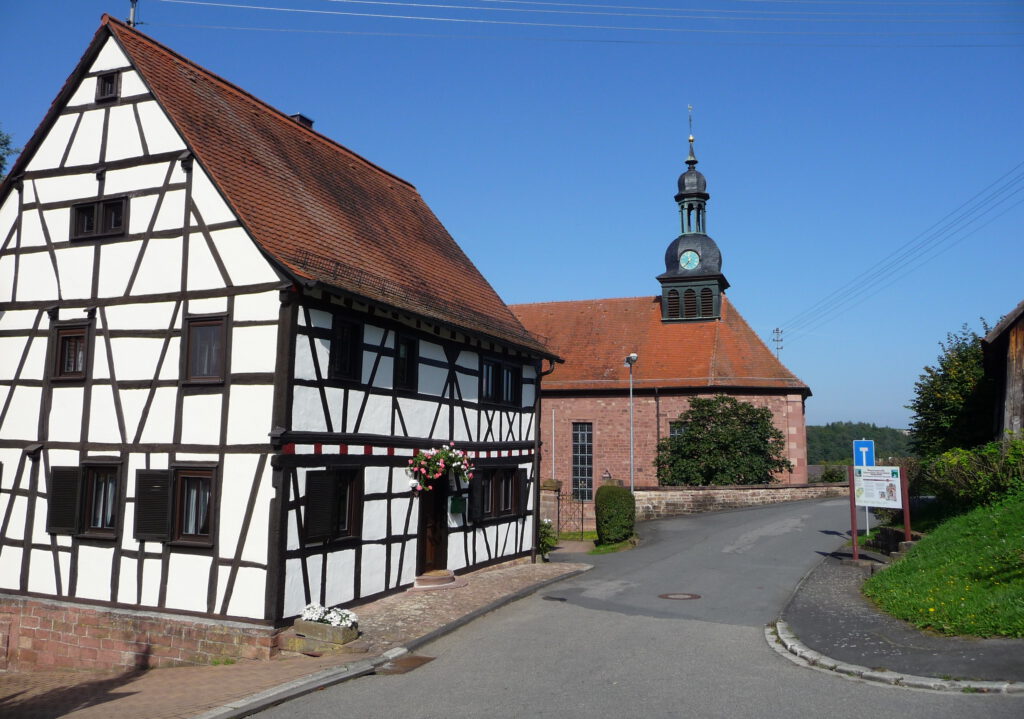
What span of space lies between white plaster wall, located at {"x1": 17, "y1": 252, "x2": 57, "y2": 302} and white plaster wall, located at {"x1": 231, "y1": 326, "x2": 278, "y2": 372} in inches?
171

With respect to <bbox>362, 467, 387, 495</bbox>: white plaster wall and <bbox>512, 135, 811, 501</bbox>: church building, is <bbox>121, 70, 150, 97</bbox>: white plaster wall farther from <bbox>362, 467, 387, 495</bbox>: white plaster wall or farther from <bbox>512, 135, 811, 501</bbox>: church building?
<bbox>512, 135, 811, 501</bbox>: church building

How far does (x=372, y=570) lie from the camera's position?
13859 mm

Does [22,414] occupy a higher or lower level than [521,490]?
higher

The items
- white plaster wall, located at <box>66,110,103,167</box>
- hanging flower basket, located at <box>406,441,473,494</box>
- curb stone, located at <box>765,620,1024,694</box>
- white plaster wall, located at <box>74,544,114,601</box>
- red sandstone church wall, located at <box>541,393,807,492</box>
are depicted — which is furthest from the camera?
red sandstone church wall, located at <box>541,393,807,492</box>

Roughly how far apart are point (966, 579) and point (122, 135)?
1493 centimetres

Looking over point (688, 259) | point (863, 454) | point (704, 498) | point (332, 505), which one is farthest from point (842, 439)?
point (332, 505)

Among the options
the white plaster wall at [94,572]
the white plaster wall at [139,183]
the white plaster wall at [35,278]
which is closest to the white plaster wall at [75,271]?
the white plaster wall at [35,278]

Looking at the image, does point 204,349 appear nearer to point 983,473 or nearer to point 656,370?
point 983,473

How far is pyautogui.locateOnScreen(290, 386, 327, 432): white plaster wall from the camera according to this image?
12.1 metres

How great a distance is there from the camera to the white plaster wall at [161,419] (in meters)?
12.7

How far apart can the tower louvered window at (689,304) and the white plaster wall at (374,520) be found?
87.4 feet

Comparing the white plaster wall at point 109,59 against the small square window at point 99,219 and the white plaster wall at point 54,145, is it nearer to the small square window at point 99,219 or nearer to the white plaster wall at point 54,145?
the white plaster wall at point 54,145

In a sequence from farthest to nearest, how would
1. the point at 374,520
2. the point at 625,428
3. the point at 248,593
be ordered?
the point at 625,428 → the point at 374,520 → the point at 248,593

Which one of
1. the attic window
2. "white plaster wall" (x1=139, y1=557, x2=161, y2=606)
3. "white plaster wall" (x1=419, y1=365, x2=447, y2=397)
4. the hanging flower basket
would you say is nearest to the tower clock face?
"white plaster wall" (x1=419, y1=365, x2=447, y2=397)
